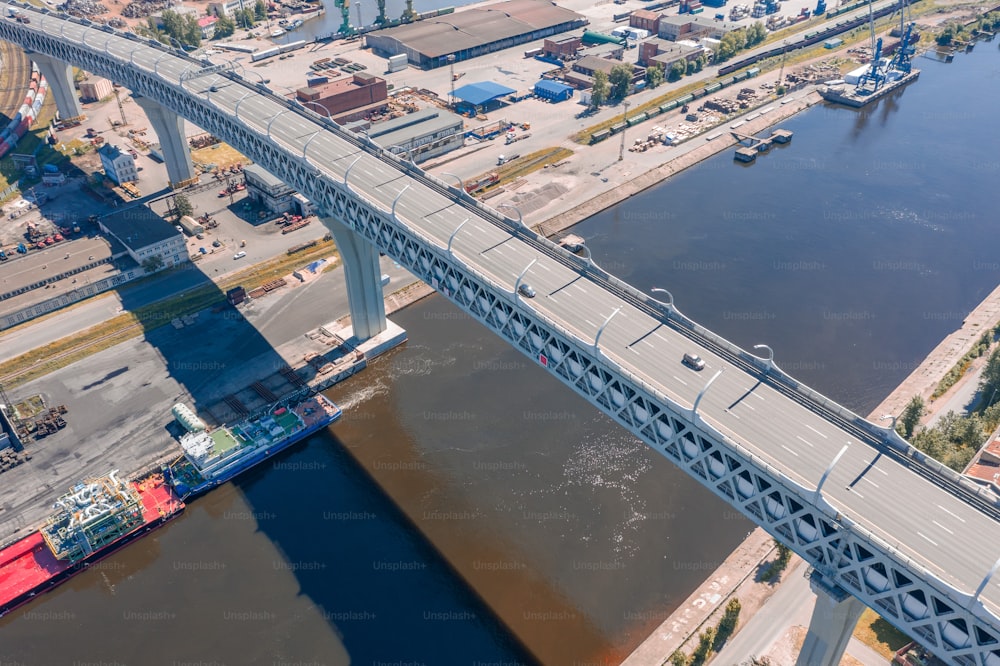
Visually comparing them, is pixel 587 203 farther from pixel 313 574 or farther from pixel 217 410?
pixel 313 574

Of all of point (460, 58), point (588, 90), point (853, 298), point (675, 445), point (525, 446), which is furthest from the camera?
point (460, 58)

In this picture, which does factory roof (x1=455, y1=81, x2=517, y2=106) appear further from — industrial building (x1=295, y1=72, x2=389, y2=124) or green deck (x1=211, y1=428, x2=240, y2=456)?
green deck (x1=211, y1=428, x2=240, y2=456)

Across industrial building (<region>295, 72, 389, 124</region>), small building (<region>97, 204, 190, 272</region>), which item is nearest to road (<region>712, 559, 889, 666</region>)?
small building (<region>97, 204, 190, 272</region>)

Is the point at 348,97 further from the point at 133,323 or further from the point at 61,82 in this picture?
the point at 133,323

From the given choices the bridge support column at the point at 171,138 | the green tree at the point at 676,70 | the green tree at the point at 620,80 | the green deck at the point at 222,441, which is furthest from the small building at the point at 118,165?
the green tree at the point at 676,70

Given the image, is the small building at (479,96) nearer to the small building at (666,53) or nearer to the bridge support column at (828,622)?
the small building at (666,53)

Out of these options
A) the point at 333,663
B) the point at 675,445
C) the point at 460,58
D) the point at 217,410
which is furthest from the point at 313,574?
the point at 460,58

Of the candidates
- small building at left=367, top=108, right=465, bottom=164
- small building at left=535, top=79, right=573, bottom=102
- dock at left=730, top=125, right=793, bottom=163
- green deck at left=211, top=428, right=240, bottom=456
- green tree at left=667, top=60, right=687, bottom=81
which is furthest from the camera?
green tree at left=667, top=60, right=687, bottom=81
